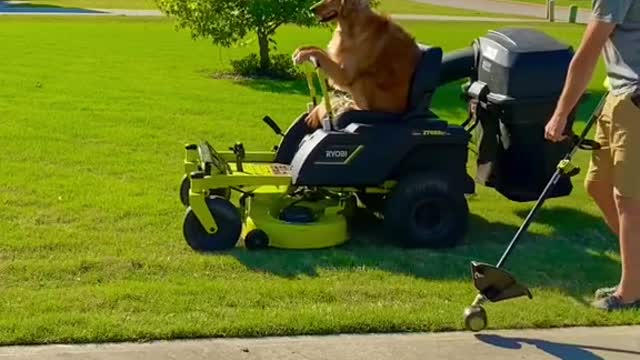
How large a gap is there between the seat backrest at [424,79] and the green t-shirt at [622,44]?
1493mm

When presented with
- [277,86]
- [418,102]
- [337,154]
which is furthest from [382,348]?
[277,86]

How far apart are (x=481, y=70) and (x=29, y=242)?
10.6 feet

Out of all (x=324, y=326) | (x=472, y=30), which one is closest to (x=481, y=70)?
(x=324, y=326)

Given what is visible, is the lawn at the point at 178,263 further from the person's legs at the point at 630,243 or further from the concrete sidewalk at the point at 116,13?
the concrete sidewalk at the point at 116,13

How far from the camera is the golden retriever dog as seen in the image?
6.34 metres

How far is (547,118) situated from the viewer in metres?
6.68

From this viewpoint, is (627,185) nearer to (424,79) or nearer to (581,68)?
(581,68)

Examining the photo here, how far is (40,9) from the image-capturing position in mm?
34875

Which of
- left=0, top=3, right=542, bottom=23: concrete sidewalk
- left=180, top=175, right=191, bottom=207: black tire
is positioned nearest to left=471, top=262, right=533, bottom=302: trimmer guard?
left=180, top=175, right=191, bottom=207: black tire

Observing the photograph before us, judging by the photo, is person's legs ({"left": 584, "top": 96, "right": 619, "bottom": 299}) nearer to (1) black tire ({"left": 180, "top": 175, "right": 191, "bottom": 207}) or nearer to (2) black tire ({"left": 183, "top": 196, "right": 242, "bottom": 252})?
(2) black tire ({"left": 183, "top": 196, "right": 242, "bottom": 252})

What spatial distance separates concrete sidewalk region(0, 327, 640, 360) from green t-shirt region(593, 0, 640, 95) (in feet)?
4.06

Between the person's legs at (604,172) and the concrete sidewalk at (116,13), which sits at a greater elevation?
the person's legs at (604,172)

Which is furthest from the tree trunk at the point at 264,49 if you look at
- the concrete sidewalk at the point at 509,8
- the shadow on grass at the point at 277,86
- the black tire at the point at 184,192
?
the concrete sidewalk at the point at 509,8

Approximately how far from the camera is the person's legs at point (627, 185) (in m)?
4.96
